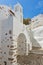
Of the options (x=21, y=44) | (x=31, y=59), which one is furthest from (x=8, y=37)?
(x=31, y=59)

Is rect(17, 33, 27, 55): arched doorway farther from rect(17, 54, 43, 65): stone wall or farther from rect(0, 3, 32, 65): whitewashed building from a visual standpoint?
rect(0, 3, 32, 65): whitewashed building

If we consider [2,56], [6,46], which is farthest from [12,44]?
[2,56]

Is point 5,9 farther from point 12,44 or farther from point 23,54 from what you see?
point 23,54

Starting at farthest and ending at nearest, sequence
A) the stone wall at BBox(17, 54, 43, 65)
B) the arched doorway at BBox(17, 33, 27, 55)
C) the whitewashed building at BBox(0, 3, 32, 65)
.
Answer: the arched doorway at BBox(17, 33, 27, 55) → the stone wall at BBox(17, 54, 43, 65) → the whitewashed building at BBox(0, 3, 32, 65)

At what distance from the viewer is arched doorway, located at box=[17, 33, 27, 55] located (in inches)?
636

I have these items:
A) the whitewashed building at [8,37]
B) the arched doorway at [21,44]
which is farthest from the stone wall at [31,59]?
the whitewashed building at [8,37]

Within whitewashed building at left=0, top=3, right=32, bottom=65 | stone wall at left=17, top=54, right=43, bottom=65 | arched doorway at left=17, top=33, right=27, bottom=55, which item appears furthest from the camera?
arched doorway at left=17, top=33, right=27, bottom=55

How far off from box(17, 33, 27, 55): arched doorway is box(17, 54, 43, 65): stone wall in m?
0.73

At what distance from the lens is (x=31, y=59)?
50.6 feet

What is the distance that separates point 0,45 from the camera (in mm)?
14289

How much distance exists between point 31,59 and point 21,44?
226cm

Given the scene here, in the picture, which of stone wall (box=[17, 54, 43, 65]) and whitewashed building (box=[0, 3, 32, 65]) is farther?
stone wall (box=[17, 54, 43, 65])

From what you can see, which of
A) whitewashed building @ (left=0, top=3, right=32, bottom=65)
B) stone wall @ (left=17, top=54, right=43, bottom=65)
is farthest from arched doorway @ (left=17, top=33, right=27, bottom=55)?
whitewashed building @ (left=0, top=3, right=32, bottom=65)

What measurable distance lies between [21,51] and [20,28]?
286 centimetres
